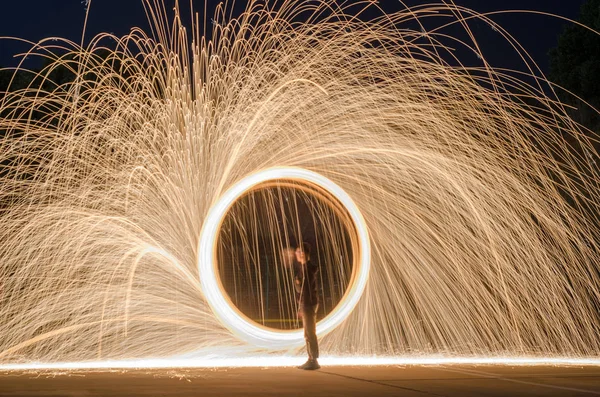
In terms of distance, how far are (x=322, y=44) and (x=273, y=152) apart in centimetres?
182

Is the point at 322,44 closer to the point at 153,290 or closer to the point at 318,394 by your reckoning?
the point at 153,290

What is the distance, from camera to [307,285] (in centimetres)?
1044

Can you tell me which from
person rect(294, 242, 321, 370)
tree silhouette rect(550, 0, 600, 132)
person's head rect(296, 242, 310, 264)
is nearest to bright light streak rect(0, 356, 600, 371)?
person rect(294, 242, 321, 370)

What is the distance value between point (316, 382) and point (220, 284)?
3.13 metres

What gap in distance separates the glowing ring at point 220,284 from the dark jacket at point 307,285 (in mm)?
1142

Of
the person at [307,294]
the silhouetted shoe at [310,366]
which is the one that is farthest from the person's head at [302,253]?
the silhouetted shoe at [310,366]

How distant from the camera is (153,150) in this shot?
14008mm

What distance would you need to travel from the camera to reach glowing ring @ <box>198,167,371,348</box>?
1135cm

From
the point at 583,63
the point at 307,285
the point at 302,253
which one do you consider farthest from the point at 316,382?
the point at 583,63

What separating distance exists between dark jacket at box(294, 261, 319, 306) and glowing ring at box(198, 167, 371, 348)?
1.14 m

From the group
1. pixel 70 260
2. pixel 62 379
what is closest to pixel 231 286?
pixel 70 260

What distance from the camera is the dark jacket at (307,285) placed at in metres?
10.4

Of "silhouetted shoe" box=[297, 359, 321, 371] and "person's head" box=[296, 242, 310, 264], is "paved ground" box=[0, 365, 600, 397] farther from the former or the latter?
"person's head" box=[296, 242, 310, 264]

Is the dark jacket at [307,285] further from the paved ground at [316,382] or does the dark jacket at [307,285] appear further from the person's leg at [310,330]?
the paved ground at [316,382]
